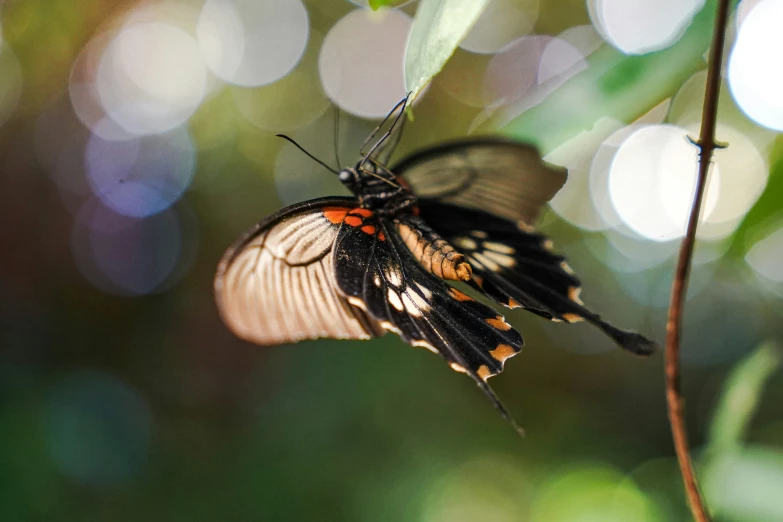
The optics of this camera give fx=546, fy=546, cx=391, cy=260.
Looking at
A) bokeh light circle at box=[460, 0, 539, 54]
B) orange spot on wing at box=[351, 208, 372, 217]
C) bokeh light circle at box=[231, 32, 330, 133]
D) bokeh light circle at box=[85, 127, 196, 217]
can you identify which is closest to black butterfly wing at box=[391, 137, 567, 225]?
orange spot on wing at box=[351, 208, 372, 217]

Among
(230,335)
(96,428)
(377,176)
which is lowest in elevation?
(96,428)

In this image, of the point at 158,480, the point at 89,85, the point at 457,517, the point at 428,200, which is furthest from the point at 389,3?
the point at 89,85

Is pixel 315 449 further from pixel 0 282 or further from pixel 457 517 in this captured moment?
pixel 0 282

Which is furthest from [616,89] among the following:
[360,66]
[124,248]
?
[124,248]

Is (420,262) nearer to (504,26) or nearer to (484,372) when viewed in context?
(484,372)

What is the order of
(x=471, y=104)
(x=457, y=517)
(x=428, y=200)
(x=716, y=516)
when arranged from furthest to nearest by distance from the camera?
1. (x=471, y=104)
2. (x=457, y=517)
3. (x=716, y=516)
4. (x=428, y=200)

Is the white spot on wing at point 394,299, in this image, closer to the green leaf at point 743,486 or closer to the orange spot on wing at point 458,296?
the orange spot on wing at point 458,296
